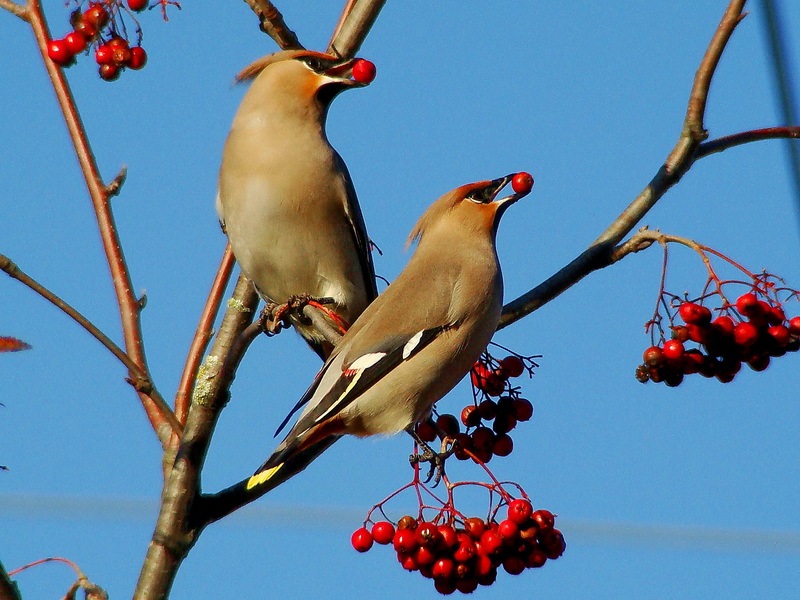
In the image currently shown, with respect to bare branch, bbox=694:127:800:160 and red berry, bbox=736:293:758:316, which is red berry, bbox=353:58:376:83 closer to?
bare branch, bbox=694:127:800:160

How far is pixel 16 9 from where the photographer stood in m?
3.01

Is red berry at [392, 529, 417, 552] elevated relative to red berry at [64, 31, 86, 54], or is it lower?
lower

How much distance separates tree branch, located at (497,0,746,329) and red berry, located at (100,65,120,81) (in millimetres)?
1376

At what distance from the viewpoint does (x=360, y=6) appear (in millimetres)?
2832

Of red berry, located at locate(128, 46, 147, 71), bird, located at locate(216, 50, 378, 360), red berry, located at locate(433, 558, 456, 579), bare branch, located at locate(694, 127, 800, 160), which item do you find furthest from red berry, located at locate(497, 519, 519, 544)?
red berry, located at locate(128, 46, 147, 71)

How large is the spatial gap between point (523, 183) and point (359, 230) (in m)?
0.67

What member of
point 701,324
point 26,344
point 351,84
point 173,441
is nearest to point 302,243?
point 351,84

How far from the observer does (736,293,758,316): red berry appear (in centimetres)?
250

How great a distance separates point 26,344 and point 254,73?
2.46 metres

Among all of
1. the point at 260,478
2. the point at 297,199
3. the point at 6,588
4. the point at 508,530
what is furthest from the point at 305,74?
the point at 6,588

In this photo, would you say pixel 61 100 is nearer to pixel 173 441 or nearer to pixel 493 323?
pixel 173 441

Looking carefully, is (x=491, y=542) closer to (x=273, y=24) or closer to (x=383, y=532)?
(x=383, y=532)

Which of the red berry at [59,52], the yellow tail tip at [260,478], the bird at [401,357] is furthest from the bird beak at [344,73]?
the yellow tail tip at [260,478]

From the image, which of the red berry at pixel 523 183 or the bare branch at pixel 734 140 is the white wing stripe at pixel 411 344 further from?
the bare branch at pixel 734 140
